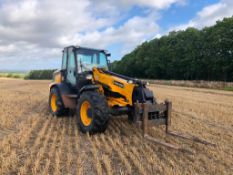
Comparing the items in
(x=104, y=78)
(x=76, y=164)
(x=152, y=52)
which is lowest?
(x=76, y=164)

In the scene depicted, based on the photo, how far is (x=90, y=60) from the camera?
29.3ft

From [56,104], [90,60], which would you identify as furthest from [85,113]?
[56,104]

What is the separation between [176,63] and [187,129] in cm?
3944

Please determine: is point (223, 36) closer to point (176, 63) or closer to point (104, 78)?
point (176, 63)

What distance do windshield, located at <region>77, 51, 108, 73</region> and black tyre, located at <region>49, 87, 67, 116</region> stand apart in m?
1.70

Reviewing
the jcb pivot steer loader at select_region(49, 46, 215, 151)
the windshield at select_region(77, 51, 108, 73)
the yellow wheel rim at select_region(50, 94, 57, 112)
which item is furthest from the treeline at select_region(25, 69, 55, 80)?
the jcb pivot steer loader at select_region(49, 46, 215, 151)

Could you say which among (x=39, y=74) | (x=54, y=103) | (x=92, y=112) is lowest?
(x=54, y=103)

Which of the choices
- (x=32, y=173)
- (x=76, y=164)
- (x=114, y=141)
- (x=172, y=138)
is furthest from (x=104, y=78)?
(x=32, y=173)

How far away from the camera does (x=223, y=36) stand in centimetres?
3828

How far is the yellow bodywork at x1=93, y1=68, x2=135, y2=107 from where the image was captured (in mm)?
7148

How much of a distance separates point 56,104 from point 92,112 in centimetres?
341

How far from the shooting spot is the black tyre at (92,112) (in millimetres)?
6852

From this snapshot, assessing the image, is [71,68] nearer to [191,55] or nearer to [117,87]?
[117,87]

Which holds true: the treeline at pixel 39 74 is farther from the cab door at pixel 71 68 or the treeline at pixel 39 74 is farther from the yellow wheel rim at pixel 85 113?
the yellow wheel rim at pixel 85 113
